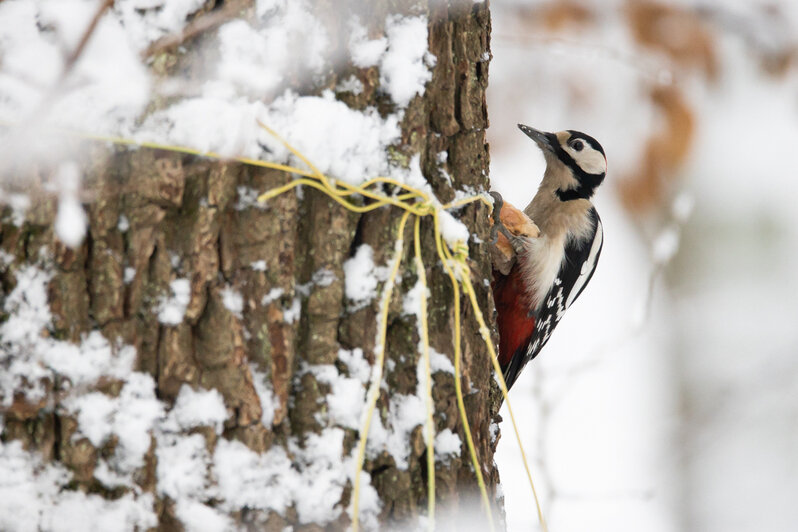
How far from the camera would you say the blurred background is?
12.3 feet

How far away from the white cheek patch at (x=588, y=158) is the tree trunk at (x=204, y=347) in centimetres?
152

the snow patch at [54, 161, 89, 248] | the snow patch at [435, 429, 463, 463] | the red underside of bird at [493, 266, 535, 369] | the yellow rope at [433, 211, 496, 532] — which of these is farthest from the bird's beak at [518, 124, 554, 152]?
the snow patch at [54, 161, 89, 248]

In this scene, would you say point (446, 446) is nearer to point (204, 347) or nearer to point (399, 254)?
point (399, 254)

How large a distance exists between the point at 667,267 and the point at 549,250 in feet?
15.4

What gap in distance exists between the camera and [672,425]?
5906 mm

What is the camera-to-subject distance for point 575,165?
2.73 metres

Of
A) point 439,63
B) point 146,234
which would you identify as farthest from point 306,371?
point 439,63

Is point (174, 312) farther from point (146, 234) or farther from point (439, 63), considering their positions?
point (439, 63)

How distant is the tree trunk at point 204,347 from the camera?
1132 millimetres

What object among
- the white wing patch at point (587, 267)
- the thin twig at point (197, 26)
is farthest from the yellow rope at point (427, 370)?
the white wing patch at point (587, 267)

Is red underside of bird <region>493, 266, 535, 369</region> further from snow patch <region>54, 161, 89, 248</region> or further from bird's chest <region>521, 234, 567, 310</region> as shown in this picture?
snow patch <region>54, 161, 89, 248</region>

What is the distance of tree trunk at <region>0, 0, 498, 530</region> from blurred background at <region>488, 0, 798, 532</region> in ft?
5.44

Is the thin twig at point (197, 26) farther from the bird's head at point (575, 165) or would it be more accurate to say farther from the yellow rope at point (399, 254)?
the bird's head at point (575, 165)

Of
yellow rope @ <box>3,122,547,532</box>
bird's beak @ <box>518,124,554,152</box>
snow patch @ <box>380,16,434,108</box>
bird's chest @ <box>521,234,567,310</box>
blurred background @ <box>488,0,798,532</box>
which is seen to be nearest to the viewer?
yellow rope @ <box>3,122,547,532</box>
